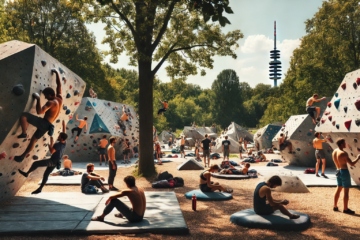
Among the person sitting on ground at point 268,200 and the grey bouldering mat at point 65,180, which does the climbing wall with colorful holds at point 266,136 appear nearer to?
the grey bouldering mat at point 65,180

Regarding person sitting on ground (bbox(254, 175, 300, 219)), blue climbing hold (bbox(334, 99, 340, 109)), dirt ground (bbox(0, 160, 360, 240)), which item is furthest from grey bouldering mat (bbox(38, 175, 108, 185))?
blue climbing hold (bbox(334, 99, 340, 109))

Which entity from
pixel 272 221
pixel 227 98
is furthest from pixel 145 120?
pixel 227 98

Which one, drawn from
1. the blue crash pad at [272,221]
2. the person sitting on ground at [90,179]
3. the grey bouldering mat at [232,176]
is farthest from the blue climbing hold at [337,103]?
the person sitting on ground at [90,179]

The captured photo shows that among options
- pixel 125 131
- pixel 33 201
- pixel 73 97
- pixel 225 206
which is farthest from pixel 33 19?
pixel 225 206

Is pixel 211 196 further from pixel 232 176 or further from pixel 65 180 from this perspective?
pixel 65 180

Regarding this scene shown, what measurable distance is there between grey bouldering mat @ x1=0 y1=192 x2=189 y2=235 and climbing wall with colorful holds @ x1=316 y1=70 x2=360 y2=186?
5.74 metres

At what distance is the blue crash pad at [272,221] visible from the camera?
578 cm

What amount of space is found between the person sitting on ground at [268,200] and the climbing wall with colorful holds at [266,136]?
22.0 meters

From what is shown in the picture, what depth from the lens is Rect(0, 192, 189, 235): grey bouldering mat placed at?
5465mm

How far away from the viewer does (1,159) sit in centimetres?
657

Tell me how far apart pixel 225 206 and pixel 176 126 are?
65.2 m

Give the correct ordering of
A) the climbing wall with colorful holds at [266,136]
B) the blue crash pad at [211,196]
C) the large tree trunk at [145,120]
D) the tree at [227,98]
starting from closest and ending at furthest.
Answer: the blue crash pad at [211,196], the large tree trunk at [145,120], the climbing wall with colorful holds at [266,136], the tree at [227,98]

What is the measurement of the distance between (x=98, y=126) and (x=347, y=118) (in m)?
13.9

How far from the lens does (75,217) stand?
627 cm
